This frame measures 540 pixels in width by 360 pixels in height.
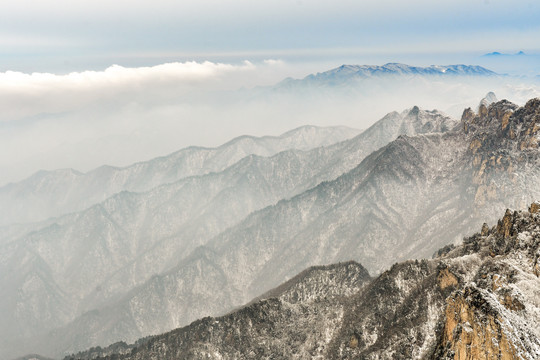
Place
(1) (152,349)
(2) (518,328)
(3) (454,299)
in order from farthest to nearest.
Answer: (1) (152,349), (3) (454,299), (2) (518,328)

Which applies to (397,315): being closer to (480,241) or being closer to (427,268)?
(427,268)

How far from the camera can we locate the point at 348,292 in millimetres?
199750

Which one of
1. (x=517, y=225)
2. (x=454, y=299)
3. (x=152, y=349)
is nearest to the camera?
(x=454, y=299)

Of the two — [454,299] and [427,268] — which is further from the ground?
[454,299]

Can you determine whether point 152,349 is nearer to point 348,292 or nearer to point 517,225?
point 348,292

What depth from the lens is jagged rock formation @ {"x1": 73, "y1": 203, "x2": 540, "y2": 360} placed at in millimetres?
85312

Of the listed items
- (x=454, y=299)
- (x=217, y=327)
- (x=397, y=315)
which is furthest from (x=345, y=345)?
(x=454, y=299)

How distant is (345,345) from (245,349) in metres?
43.1

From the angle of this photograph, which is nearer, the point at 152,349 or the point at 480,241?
the point at 480,241

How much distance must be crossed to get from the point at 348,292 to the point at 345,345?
145 feet

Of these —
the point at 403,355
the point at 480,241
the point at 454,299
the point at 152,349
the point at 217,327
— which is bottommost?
the point at 152,349

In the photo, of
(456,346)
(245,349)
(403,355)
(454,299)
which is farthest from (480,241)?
(245,349)

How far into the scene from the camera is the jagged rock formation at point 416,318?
280ft

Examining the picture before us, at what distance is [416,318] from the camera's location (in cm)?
13838
